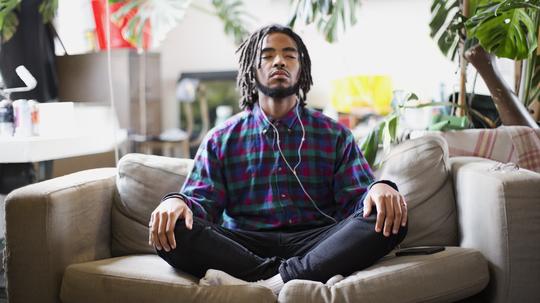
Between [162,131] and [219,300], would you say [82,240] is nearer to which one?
[219,300]

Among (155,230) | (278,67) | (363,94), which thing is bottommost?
(155,230)

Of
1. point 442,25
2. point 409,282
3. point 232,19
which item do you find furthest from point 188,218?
point 232,19

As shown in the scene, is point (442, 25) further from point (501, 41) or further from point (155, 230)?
point (155, 230)

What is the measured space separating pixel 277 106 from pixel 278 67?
122 millimetres

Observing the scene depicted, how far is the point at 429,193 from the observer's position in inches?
66.2

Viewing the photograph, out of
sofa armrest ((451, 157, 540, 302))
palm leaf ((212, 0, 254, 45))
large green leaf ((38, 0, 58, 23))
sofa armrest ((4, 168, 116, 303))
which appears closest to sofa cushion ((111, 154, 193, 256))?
sofa armrest ((4, 168, 116, 303))

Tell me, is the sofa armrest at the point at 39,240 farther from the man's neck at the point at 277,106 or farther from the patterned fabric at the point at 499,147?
the patterned fabric at the point at 499,147

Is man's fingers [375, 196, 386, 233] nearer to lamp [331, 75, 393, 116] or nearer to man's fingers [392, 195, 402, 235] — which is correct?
man's fingers [392, 195, 402, 235]

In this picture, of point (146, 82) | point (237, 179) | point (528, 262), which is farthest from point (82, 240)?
point (146, 82)

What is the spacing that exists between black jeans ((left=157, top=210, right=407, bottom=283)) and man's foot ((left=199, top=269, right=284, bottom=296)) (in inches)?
1.1

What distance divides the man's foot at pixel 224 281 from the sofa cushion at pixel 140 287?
3 centimetres

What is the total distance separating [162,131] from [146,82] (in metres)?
0.58

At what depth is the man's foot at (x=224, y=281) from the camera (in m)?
1.39

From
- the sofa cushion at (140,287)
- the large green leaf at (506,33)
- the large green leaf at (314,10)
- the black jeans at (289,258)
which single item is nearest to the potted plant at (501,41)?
the large green leaf at (506,33)
